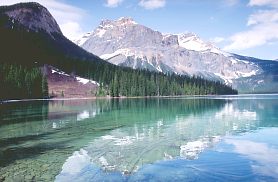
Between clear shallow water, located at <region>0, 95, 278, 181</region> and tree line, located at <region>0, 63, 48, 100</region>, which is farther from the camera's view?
tree line, located at <region>0, 63, 48, 100</region>

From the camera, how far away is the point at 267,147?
1484 inches

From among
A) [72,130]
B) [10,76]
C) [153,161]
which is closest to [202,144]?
[153,161]

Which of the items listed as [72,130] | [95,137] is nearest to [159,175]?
[95,137]

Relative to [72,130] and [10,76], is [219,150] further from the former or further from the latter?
[10,76]

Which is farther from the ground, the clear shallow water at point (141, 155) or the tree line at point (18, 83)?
the tree line at point (18, 83)

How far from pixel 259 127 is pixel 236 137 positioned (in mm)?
12944

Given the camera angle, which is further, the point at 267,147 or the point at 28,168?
the point at 267,147

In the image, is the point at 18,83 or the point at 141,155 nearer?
the point at 141,155

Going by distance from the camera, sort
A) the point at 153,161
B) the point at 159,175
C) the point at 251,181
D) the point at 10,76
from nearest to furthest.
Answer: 1. the point at 251,181
2. the point at 159,175
3. the point at 153,161
4. the point at 10,76

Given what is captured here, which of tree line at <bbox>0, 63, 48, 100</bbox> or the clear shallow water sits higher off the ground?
tree line at <bbox>0, 63, 48, 100</bbox>

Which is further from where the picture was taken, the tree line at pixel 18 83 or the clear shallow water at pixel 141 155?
the tree line at pixel 18 83

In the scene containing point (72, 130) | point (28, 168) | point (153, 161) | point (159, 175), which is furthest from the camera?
point (72, 130)

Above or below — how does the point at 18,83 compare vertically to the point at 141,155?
above

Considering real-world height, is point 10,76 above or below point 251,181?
above
